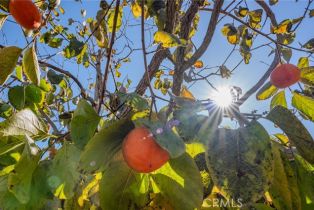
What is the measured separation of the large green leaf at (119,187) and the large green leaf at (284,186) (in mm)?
284

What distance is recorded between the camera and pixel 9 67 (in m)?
1.05

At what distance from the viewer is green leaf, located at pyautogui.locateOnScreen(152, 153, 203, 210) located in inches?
26.4

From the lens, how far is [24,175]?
0.67 metres

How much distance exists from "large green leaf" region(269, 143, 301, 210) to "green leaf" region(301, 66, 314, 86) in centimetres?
57

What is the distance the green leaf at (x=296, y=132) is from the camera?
2.07ft

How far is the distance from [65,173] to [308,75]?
2.93ft

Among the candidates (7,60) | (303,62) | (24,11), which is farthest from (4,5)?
(303,62)

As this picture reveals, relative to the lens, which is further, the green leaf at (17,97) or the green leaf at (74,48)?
the green leaf at (74,48)

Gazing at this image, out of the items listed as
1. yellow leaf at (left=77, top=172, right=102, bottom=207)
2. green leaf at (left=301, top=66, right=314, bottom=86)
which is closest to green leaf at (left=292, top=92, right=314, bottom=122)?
green leaf at (left=301, top=66, right=314, bottom=86)

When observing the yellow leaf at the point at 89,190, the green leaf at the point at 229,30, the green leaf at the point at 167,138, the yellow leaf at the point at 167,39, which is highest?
the yellow leaf at the point at 167,39

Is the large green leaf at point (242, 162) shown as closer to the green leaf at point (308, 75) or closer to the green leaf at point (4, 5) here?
the green leaf at point (308, 75)

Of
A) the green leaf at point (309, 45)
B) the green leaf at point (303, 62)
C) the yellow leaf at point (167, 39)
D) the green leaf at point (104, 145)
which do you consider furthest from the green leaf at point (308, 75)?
the green leaf at point (104, 145)

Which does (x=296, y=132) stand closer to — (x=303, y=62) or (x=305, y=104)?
(x=305, y=104)

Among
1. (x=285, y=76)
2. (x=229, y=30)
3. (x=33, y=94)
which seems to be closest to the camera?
(x=33, y=94)
